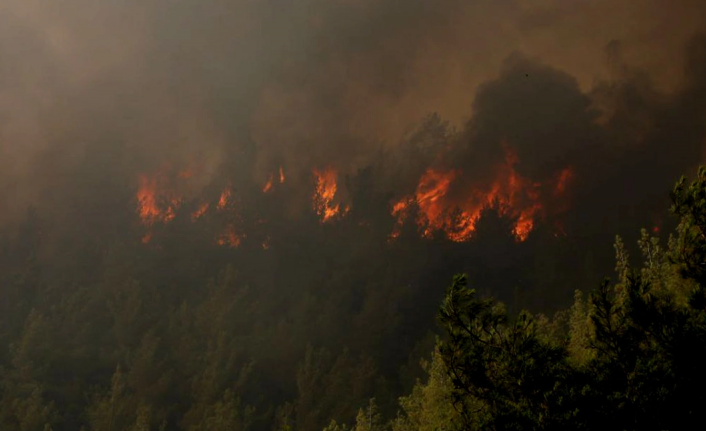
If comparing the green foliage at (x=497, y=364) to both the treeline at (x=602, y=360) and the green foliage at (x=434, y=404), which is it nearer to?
the treeline at (x=602, y=360)

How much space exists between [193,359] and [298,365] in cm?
3367

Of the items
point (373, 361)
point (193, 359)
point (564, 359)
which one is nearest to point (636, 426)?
point (564, 359)

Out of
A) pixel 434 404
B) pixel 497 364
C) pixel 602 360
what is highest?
pixel 434 404

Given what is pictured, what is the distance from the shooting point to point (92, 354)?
163000 millimetres

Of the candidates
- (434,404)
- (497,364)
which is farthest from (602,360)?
(434,404)

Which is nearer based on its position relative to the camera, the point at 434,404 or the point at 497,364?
the point at 497,364

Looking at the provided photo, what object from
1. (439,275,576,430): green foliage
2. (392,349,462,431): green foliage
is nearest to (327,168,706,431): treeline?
(439,275,576,430): green foliage

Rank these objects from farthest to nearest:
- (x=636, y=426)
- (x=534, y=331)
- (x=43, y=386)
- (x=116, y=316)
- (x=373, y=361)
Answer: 1. (x=116, y=316)
2. (x=373, y=361)
3. (x=43, y=386)
4. (x=534, y=331)
5. (x=636, y=426)

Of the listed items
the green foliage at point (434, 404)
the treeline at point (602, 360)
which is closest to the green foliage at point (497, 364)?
the treeline at point (602, 360)

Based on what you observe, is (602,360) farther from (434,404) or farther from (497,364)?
(434,404)

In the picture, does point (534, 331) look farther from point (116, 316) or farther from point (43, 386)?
point (116, 316)

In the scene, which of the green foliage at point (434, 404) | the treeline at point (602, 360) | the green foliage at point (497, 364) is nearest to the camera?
the treeline at point (602, 360)

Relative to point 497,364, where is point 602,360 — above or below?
below

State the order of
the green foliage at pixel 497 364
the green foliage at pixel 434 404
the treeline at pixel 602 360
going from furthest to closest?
the green foliage at pixel 434 404
the green foliage at pixel 497 364
the treeline at pixel 602 360
